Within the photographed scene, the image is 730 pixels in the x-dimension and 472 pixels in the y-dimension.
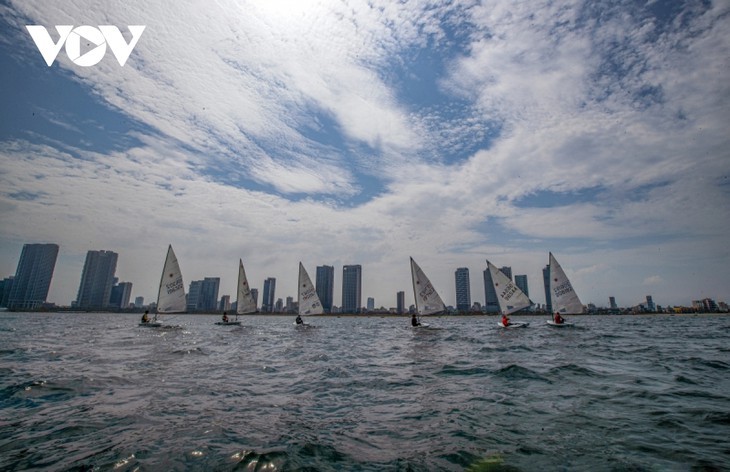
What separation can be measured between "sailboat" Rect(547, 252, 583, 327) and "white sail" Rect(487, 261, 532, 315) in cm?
574

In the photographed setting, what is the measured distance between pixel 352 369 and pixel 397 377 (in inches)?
126

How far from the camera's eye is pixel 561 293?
46.8 meters

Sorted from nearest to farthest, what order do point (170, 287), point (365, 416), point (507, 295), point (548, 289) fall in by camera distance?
1. point (365, 416)
2. point (507, 295)
3. point (170, 287)
4. point (548, 289)

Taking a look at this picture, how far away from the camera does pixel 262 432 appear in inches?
320

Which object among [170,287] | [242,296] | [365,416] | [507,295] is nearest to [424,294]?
[507,295]

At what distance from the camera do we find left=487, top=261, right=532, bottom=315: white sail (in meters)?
A: 43.7

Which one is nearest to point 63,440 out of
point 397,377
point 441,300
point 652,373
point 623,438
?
point 397,377

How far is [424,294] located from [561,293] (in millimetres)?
19389

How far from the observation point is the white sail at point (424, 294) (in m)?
44.5

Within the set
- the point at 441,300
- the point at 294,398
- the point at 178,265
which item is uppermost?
the point at 178,265

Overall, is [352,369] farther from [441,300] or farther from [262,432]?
[441,300]

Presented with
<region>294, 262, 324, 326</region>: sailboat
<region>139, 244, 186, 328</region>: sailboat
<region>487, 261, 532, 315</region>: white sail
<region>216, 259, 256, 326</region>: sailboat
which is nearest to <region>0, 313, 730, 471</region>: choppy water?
<region>487, 261, 532, 315</region>: white sail

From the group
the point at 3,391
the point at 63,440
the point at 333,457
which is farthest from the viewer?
the point at 3,391

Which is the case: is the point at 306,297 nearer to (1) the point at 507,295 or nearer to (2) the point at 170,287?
(2) the point at 170,287
